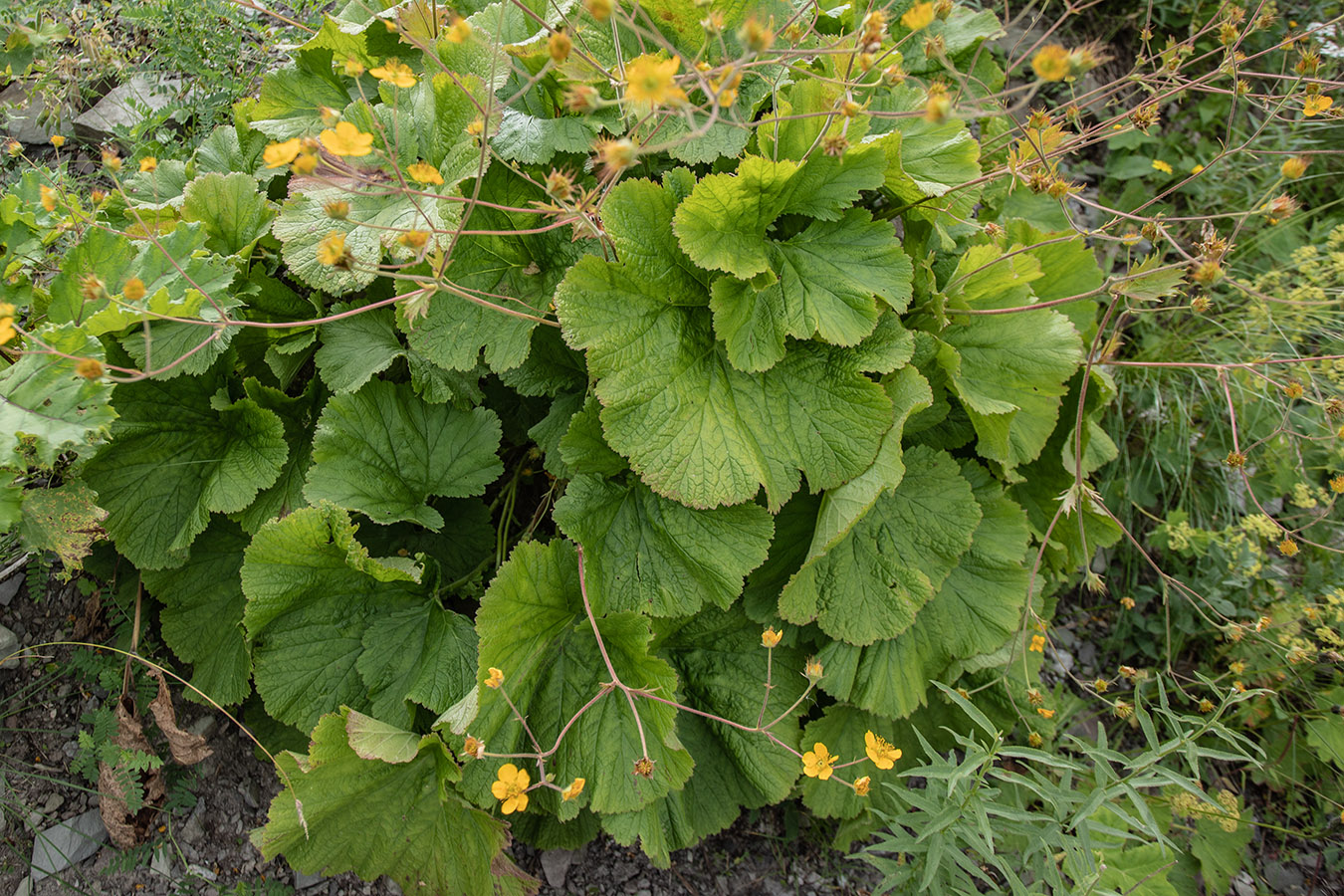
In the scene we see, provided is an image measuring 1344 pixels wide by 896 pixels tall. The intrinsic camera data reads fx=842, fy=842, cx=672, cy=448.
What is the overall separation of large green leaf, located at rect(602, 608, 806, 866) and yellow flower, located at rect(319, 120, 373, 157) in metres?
1.40

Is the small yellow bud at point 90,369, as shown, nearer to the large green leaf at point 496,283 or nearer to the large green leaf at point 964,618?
the large green leaf at point 496,283

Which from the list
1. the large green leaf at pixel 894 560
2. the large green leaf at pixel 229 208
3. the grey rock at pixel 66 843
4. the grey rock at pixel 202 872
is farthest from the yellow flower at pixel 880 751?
the grey rock at pixel 66 843

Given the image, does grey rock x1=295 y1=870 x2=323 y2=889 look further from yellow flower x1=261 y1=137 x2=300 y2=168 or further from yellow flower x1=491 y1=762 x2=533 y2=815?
yellow flower x1=261 y1=137 x2=300 y2=168

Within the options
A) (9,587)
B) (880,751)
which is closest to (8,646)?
(9,587)

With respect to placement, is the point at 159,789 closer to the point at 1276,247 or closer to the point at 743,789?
the point at 743,789

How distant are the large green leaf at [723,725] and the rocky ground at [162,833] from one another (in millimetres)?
320

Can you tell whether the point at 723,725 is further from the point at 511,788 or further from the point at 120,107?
the point at 120,107

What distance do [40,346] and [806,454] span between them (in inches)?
66.1

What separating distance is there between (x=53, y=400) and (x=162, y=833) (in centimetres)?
127

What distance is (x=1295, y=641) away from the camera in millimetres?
2709

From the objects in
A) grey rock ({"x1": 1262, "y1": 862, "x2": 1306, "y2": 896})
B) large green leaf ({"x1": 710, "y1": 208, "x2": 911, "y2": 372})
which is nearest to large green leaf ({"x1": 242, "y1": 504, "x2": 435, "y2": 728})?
large green leaf ({"x1": 710, "y1": 208, "x2": 911, "y2": 372})

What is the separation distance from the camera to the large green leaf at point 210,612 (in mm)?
2250

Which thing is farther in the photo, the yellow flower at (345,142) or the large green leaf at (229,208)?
the large green leaf at (229,208)

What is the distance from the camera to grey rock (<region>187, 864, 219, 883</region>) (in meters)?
2.28
